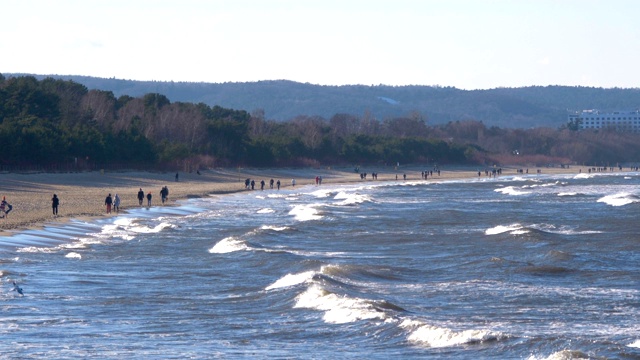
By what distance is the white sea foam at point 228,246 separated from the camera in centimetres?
3098

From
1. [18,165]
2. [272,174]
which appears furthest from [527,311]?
[272,174]

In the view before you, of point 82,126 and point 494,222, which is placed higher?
point 82,126

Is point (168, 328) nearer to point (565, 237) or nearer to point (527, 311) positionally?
point (527, 311)

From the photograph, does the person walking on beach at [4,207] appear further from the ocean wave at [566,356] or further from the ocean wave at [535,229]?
the ocean wave at [566,356]

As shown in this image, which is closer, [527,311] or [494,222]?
[527,311]

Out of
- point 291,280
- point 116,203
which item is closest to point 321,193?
point 116,203

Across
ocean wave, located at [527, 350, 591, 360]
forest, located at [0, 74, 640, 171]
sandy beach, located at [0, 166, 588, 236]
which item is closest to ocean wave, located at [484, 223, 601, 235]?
sandy beach, located at [0, 166, 588, 236]

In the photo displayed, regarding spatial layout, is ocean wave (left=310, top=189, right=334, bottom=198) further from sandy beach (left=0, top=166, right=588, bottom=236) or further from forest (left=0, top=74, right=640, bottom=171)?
forest (left=0, top=74, right=640, bottom=171)

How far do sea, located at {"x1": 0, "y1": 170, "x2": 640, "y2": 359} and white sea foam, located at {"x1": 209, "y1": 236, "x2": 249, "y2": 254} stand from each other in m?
0.13

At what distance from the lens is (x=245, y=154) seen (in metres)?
105

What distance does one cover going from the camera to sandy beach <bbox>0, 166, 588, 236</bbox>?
130 feet

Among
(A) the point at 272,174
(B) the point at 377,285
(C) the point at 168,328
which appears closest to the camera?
(C) the point at 168,328

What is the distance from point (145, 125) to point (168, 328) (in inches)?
3325

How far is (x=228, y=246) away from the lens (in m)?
31.8
